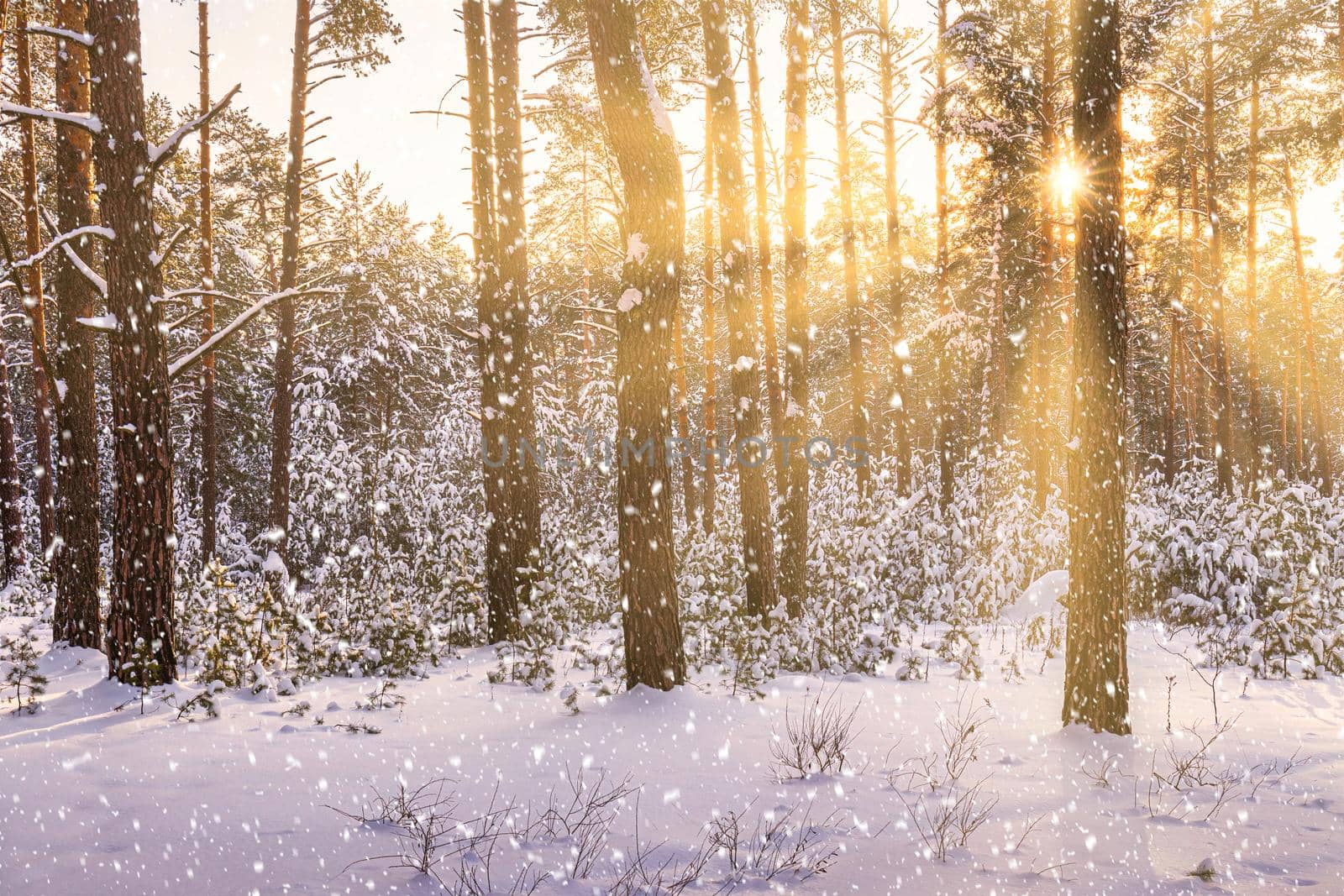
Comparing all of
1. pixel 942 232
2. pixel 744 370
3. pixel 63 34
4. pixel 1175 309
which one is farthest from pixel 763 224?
pixel 1175 309

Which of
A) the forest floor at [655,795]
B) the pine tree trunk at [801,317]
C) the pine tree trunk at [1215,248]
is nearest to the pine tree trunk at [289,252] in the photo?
the forest floor at [655,795]

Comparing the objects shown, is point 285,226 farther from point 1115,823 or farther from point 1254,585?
point 1254,585

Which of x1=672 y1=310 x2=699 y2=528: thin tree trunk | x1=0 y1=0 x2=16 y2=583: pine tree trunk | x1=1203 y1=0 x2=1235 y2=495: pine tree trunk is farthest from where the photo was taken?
x1=672 y1=310 x2=699 y2=528: thin tree trunk

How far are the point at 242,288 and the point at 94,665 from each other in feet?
77.0

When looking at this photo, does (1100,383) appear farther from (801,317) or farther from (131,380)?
(131,380)

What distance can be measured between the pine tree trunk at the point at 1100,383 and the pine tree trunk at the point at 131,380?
6.79 m

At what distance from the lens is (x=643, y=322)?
5.83 meters

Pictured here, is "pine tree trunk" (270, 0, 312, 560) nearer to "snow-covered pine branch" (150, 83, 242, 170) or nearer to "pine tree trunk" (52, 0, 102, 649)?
"pine tree trunk" (52, 0, 102, 649)

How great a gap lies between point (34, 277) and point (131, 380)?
6437mm

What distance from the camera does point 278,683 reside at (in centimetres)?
612

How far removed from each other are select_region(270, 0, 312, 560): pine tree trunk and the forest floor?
7211 mm

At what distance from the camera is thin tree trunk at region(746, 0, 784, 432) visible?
11719 mm

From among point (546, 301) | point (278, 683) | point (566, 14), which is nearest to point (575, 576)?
point (278, 683)

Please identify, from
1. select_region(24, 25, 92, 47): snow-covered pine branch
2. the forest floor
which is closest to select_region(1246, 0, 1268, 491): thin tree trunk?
the forest floor
